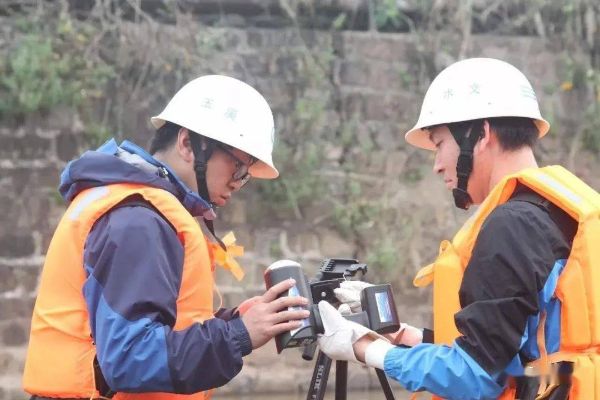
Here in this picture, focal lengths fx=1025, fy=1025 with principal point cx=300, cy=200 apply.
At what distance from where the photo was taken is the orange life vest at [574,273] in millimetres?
2859

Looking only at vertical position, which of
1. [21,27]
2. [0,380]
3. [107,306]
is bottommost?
[0,380]

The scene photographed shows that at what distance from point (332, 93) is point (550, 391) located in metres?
5.26

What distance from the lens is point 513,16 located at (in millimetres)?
8281

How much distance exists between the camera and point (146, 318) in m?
2.90

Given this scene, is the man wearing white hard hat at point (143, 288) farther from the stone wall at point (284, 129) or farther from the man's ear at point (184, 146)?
the stone wall at point (284, 129)

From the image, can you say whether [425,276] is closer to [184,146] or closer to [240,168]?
[240,168]

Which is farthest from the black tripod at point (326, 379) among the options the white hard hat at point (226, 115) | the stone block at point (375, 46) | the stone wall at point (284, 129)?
the stone block at point (375, 46)

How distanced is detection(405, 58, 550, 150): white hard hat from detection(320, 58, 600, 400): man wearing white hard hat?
0.08 ft

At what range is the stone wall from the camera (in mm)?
7309

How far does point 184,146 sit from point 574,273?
134 cm

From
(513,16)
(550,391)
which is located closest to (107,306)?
(550,391)

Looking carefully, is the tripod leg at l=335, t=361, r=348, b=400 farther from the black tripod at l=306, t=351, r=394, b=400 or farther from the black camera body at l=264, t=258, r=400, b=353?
the black camera body at l=264, t=258, r=400, b=353

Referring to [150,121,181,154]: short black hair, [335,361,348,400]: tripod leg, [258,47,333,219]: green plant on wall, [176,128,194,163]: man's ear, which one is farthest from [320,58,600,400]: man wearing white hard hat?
[258,47,333,219]: green plant on wall

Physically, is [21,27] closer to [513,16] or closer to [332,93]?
[332,93]
